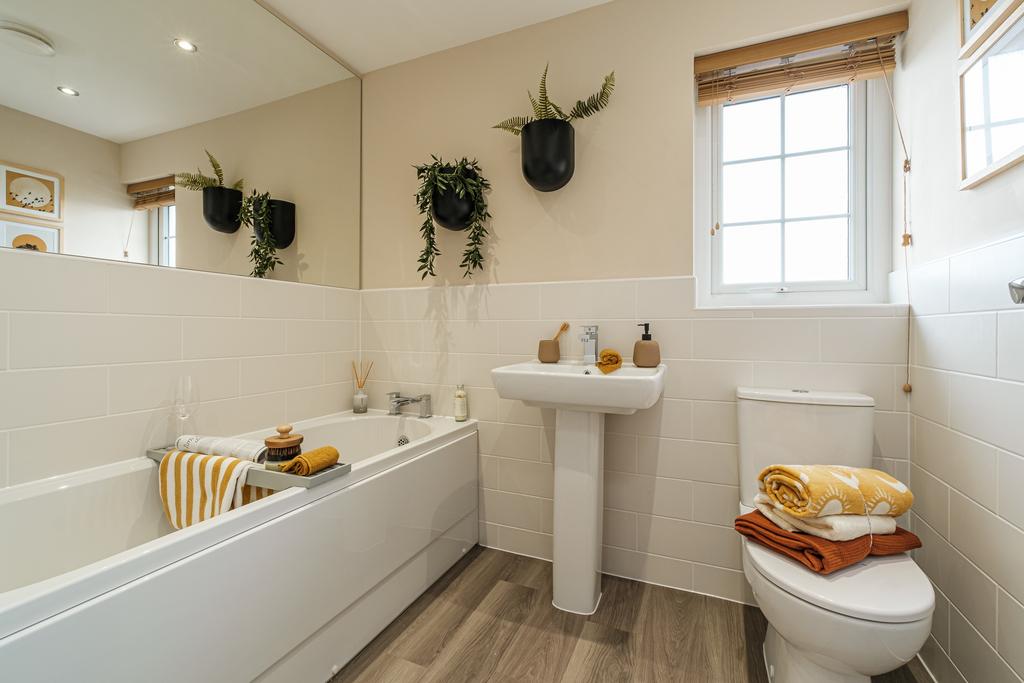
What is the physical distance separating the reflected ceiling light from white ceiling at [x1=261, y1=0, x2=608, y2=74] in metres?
0.90

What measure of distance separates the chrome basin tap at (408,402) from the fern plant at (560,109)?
132cm

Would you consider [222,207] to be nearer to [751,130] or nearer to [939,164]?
[751,130]

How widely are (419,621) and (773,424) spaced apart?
144 centimetres

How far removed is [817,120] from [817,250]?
53 cm

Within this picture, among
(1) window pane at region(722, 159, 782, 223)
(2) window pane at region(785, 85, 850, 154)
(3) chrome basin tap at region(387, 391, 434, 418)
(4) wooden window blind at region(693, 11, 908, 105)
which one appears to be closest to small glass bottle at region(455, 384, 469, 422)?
(3) chrome basin tap at region(387, 391, 434, 418)

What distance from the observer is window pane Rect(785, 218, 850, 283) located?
5.88 ft

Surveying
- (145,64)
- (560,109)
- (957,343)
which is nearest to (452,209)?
(560,109)

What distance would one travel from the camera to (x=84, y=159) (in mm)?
1418

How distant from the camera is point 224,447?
143cm

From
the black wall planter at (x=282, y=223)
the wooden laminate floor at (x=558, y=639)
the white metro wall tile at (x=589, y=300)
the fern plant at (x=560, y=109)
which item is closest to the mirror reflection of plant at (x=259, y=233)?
the black wall planter at (x=282, y=223)

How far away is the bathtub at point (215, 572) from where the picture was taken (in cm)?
79

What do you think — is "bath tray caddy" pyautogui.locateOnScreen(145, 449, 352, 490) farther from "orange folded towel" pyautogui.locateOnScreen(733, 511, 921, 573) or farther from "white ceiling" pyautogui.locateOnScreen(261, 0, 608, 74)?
"white ceiling" pyautogui.locateOnScreen(261, 0, 608, 74)

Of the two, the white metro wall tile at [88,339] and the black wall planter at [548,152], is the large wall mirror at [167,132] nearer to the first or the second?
the white metro wall tile at [88,339]

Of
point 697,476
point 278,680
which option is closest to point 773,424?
point 697,476
